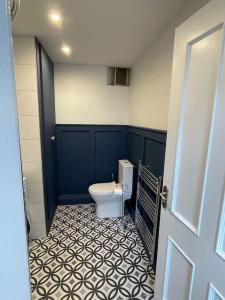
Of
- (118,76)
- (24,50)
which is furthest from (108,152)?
(24,50)

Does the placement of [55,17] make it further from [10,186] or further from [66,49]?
[10,186]

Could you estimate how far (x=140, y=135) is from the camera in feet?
7.49

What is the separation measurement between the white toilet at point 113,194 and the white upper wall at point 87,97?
0.89m

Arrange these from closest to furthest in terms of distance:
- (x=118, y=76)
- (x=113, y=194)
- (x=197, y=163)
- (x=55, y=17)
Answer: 1. (x=197, y=163)
2. (x=55, y=17)
3. (x=113, y=194)
4. (x=118, y=76)

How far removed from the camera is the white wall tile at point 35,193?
6.77ft

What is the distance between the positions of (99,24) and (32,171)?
65.2 inches

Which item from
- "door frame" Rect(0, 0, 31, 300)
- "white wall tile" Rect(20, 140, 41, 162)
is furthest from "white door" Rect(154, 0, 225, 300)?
"white wall tile" Rect(20, 140, 41, 162)

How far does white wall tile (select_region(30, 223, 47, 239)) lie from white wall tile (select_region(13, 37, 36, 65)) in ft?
6.14

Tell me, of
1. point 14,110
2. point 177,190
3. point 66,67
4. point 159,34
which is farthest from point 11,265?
point 66,67

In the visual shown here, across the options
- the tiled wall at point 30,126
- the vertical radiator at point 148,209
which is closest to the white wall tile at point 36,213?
the tiled wall at point 30,126

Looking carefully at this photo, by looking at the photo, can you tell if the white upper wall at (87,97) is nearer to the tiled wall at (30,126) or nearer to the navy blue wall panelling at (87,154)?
the navy blue wall panelling at (87,154)

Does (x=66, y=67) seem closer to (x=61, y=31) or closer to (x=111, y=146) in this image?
(x=61, y=31)

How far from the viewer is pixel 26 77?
6.05ft

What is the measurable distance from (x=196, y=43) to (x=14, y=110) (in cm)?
91
